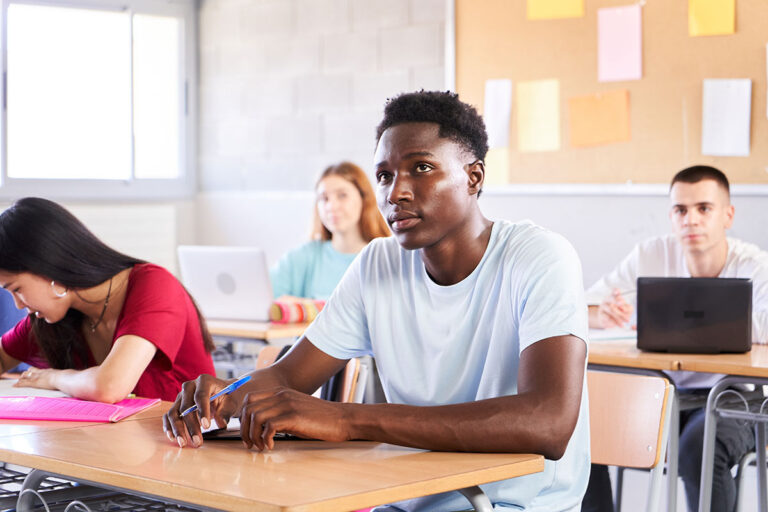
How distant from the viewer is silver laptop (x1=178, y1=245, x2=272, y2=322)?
12.4 ft

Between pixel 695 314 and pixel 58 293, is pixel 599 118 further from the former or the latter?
pixel 58 293

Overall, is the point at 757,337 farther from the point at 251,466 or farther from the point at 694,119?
the point at 251,466

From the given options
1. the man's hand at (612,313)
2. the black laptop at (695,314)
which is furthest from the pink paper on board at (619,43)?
the black laptop at (695,314)

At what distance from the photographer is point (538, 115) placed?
4402mm

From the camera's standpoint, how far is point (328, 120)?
17.3 ft

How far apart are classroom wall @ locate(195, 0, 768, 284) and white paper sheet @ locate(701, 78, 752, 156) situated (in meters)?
0.49

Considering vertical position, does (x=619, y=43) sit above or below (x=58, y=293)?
above

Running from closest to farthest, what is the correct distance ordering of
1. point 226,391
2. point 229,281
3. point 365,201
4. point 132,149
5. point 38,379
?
point 226,391, point 38,379, point 229,281, point 365,201, point 132,149

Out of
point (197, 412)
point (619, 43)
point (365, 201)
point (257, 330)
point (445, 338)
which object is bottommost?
point (257, 330)

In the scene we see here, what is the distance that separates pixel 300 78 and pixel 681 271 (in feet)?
8.40

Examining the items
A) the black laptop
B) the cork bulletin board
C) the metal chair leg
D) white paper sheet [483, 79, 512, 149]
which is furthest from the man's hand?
the metal chair leg

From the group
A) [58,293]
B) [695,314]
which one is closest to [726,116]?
[695,314]

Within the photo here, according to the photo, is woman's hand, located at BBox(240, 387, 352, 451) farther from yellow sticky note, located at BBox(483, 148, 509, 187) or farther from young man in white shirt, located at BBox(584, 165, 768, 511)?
yellow sticky note, located at BBox(483, 148, 509, 187)

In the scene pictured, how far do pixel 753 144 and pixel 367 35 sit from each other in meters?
2.01
